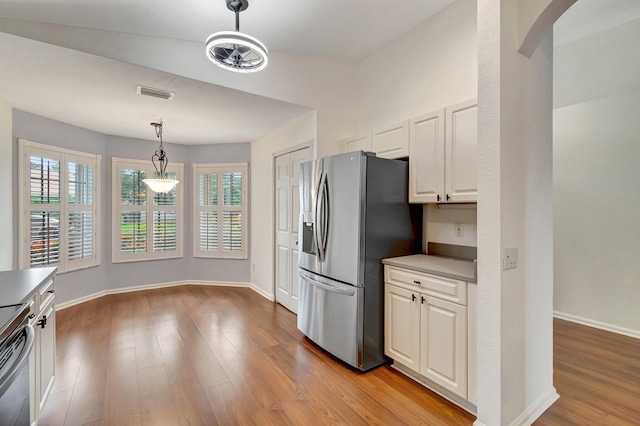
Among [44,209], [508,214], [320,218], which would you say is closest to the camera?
[508,214]

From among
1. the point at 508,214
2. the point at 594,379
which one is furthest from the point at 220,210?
the point at 594,379

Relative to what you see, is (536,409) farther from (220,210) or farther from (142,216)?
(142,216)

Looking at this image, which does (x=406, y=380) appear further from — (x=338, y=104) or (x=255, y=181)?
(x=255, y=181)

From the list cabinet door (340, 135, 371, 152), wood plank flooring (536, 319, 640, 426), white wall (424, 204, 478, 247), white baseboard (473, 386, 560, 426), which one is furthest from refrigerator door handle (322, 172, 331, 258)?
wood plank flooring (536, 319, 640, 426)

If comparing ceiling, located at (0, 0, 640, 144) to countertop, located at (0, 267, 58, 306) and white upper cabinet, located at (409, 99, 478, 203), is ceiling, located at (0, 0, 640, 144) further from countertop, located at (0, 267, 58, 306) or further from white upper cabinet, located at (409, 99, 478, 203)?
countertop, located at (0, 267, 58, 306)

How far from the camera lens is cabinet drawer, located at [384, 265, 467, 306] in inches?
78.8

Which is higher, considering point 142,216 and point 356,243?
point 142,216

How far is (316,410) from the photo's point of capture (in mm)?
2023

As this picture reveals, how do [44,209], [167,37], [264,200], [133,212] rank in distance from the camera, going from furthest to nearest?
1. [133,212]
2. [264,200]
3. [44,209]
4. [167,37]

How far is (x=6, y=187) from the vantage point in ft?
10.9

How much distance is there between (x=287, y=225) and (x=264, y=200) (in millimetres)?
878

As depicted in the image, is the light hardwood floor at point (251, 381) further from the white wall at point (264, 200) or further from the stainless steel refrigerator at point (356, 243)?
the white wall at point (264, 200)

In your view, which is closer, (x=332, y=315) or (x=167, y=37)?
(x=167, y=37)

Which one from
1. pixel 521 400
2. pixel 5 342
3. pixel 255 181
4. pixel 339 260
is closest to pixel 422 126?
pixel 339 260
